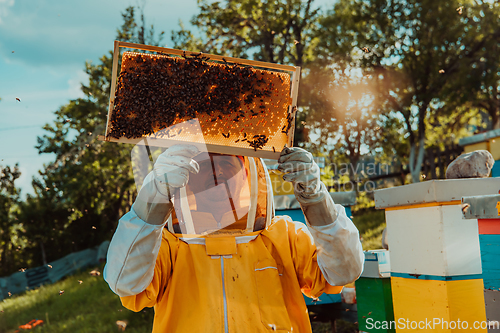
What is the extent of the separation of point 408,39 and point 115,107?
43.9ft

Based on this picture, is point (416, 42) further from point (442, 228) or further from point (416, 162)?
point (442, 228)

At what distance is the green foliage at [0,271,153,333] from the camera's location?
21.6ft

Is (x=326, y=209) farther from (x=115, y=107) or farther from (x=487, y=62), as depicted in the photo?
(x=487, y=62)

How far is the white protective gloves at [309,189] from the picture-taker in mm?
1757

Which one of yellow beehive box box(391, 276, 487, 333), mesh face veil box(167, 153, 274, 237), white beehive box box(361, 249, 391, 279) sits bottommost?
yellow beehive box box(391, 276, 487, 333)

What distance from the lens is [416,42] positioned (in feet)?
41.8

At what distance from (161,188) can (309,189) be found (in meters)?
0.72

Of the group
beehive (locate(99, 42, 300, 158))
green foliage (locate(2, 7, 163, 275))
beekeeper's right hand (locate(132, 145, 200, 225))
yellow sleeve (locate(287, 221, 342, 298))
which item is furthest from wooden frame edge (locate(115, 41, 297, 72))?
green foliage (locate(2, 7, 163, 275))

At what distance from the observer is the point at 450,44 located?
12531 millimetres

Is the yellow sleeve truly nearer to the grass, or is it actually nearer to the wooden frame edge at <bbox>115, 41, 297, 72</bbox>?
the wooden frame edge at <bbox>115, 41, 297, 72</bbox>

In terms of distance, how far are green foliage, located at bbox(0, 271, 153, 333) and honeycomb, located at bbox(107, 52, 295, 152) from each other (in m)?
4.95

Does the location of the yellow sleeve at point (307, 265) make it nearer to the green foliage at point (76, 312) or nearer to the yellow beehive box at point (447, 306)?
the yellow beehive box at point (447, 306)

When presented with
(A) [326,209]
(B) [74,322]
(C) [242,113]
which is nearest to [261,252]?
(A) [326,209]

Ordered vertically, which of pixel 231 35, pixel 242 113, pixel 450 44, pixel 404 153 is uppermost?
pixel 231 35
